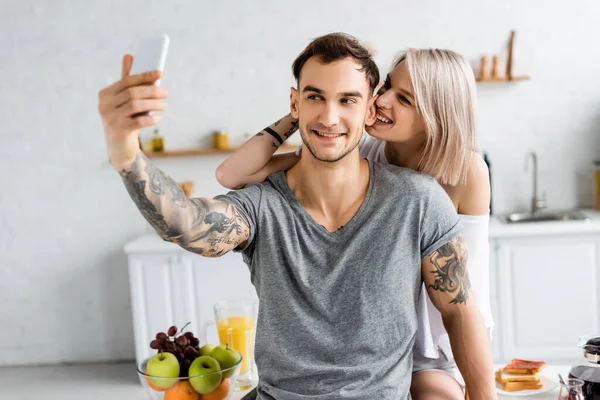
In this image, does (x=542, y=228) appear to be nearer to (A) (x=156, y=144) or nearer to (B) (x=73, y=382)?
(A) (x=156, y=144)

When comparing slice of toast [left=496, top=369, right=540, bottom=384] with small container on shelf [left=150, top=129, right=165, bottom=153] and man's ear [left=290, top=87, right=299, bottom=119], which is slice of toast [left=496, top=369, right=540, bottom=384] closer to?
man's ear [left=290, top=87, right=299, bottom=119]

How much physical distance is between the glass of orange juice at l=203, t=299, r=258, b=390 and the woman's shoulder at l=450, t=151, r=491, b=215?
0.65 metres

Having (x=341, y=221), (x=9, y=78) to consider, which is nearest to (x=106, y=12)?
(x=9, y=78)

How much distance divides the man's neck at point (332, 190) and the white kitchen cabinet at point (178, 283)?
2.22 m

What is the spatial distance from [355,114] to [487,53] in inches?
109

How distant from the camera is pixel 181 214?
1.52m

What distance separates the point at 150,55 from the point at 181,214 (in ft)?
1.33

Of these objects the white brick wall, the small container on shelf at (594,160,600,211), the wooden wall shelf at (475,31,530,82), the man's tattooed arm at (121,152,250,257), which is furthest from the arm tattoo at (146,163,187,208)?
the small container on shelf at (594,160,600,211)

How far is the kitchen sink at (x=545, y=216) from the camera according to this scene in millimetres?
4158

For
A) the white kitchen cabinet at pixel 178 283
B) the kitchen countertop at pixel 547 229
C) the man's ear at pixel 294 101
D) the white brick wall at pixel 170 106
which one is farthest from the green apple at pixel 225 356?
the white brick wall at pixel 170 106

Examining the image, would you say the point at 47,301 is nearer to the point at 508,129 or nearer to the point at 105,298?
the point at 105,298

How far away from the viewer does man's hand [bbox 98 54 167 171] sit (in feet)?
4.00

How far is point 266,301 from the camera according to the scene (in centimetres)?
175

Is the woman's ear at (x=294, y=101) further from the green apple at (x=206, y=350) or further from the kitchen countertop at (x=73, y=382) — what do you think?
the kitchen countertop at (x=73, y=382)
